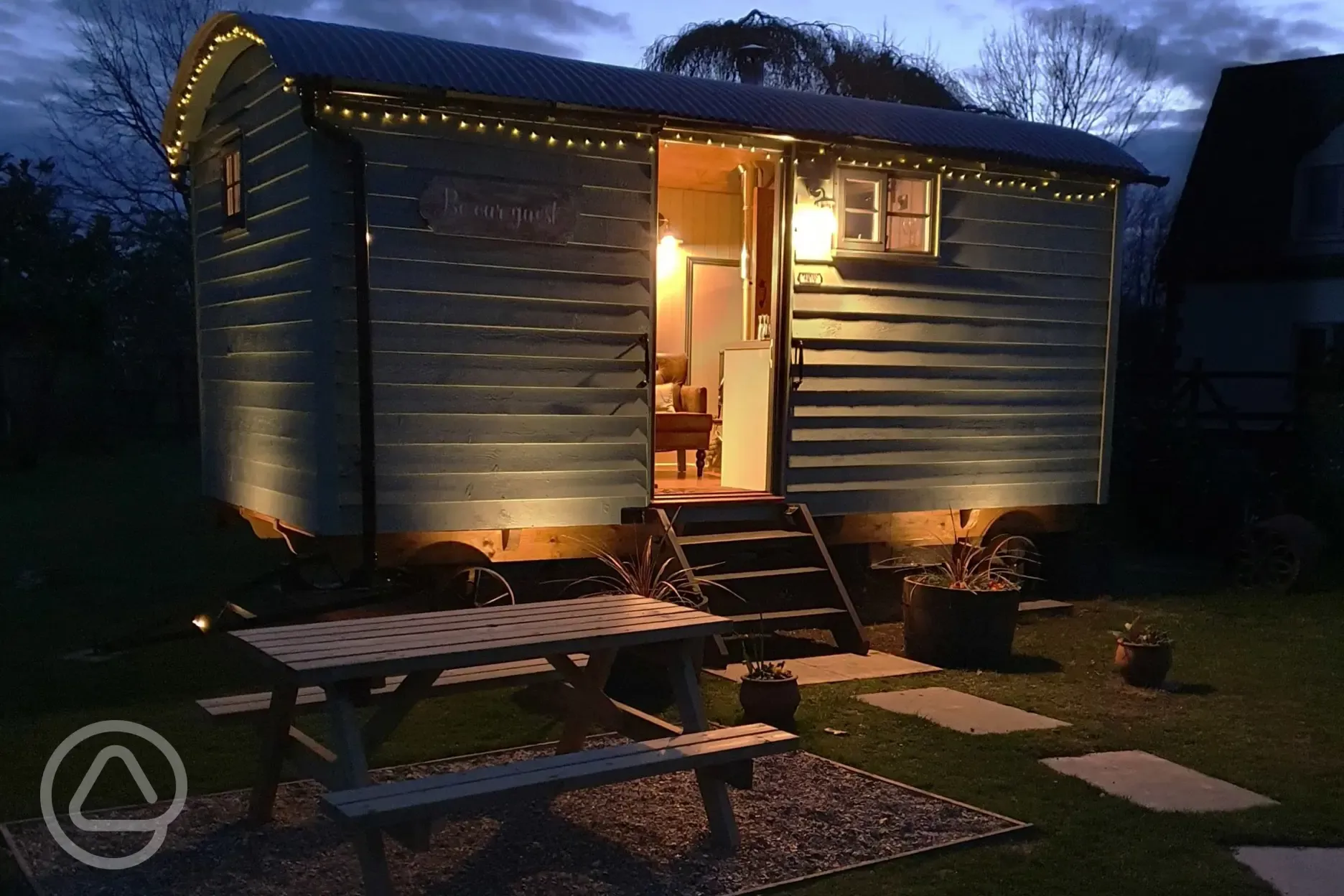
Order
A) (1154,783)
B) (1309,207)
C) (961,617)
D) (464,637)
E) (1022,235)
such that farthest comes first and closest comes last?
(1309,207) → (1022,235) → (961,617) → (1154,783) → (464,637)

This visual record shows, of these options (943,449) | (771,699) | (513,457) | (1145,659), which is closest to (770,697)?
(771,699)

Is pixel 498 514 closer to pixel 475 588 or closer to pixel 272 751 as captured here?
pixel 475 588

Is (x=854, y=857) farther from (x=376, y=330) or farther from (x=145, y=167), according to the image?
(x=145, y=167)

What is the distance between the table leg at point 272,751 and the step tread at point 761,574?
309 centimetres

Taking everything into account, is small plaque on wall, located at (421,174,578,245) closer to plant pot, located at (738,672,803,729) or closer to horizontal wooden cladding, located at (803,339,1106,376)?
horizontal wooden cladding, located at (803,339,1106,376)

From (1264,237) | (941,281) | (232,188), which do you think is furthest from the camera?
(1264,237)

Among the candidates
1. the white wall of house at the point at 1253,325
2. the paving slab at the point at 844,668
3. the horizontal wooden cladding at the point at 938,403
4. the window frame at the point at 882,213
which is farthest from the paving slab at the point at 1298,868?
the white wall of house at the point at 1253,325

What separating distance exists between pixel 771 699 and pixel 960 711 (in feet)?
3.96

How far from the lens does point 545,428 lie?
6.82m

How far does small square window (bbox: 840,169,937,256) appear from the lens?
305 inches

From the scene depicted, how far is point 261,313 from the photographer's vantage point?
23.4ft

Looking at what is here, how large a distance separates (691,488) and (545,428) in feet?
5.00

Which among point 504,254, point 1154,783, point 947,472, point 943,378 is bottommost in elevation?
point 1154,783

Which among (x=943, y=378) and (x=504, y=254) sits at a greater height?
(x=504, y=254)
